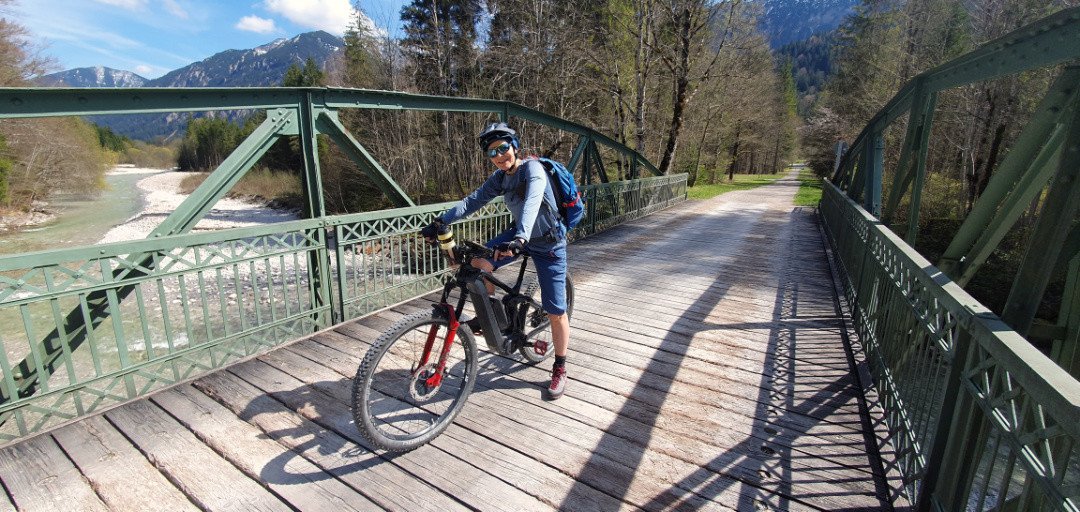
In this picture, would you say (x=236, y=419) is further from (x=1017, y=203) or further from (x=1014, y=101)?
(x=1014, y=101)

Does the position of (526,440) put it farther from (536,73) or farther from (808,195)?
(808,195)

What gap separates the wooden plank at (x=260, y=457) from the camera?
7.27ft

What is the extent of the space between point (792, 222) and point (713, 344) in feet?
32.1

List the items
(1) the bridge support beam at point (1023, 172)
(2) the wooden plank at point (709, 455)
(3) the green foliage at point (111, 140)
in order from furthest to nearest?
(3) the green foliage at point (111, 140), (2) the wooden plank at point (709, 455), (1) the bridge support beam at point (1023, 172)

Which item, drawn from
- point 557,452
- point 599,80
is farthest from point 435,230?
→ point 599,80

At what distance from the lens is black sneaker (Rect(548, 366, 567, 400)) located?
314 cm

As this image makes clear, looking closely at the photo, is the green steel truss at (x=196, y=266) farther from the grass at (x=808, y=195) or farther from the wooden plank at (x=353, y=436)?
the grass at (x=808, y=195)

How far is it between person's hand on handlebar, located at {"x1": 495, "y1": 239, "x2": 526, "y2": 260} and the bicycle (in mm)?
135

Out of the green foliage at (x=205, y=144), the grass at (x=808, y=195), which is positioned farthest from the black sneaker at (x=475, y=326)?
the green foliage at (x=205, y=144)

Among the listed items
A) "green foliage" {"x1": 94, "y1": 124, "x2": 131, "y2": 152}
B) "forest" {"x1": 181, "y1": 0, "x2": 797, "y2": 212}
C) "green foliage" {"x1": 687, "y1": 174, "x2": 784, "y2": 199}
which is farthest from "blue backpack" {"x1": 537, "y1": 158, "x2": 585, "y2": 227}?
"green foliage" {"x1": 94, "y1": 124, "x2": 131, "y2": 152}

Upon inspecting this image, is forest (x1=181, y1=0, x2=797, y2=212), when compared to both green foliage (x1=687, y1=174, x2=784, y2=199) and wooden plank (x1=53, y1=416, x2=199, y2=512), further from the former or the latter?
wooden plank (x1=53, y1=416, x2=199, y2=512)

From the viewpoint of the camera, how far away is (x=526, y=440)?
2688 millimetres

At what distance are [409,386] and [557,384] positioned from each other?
972mm

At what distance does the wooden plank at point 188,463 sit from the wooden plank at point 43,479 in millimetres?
267
